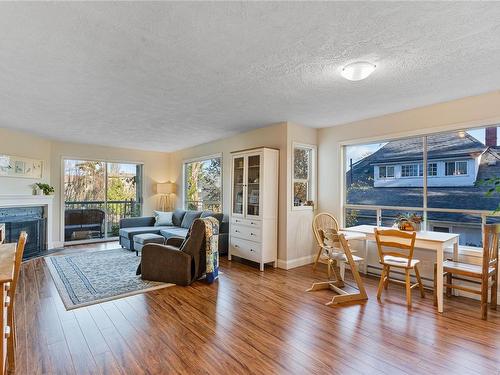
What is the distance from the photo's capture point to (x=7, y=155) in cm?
534

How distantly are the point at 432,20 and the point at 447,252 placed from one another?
2929mm

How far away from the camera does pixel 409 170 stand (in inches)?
159

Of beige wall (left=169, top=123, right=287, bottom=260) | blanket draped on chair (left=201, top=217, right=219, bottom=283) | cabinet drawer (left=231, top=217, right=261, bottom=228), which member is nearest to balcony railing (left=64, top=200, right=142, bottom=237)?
beige wall (left=169, top=123, right=287, bottom=260)

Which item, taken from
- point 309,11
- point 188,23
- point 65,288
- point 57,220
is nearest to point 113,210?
point 57,220

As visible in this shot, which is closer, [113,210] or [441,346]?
[441,346]

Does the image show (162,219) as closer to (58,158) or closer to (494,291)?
(58,158)

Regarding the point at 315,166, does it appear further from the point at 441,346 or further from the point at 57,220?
the point at 57,220

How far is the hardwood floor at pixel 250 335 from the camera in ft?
6.56

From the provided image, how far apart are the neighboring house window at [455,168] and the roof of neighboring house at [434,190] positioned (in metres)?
0.12

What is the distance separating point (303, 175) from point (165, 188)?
4366 mm

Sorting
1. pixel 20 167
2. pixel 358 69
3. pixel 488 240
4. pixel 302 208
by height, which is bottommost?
pixel 488 240

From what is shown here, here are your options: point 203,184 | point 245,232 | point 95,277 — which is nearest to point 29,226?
point 95,277

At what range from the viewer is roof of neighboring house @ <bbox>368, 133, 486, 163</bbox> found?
11.5 ft

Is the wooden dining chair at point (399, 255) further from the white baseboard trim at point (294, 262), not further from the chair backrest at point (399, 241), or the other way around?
the white baseboard trim at point (294, 262)
